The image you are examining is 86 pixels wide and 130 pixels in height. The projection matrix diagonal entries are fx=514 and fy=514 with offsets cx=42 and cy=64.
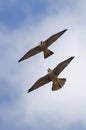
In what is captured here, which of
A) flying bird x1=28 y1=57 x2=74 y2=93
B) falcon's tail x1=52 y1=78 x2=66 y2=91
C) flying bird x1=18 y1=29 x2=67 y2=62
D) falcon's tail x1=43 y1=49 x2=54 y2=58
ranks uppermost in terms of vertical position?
flying bird x1=18 y1=29 x2=67 y2=62

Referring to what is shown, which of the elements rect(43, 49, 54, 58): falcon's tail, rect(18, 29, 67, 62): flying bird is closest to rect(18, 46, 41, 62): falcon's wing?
rect(18, 29, 67, 62): flying bird

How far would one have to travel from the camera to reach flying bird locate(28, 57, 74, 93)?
1986 inches

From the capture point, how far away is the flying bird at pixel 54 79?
5044 centimetres

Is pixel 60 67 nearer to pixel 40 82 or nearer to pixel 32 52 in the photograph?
pixel 40 82

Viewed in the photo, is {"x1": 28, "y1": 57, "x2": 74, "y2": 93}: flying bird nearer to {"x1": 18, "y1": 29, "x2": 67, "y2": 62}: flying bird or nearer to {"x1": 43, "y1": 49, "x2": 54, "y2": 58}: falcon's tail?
{"x1": 43, "y1": 49, "x2": 54, "y2": 58}: falcon's tail

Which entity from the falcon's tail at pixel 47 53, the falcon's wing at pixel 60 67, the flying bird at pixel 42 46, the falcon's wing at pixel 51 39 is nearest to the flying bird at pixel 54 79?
the falcon's wing at pixel 60 67

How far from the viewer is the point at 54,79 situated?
50.9 m

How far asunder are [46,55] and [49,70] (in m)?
2.22

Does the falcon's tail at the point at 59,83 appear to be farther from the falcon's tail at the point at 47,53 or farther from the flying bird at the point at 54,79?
the falcon's tail at the point at 47,53

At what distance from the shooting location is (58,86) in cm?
5038

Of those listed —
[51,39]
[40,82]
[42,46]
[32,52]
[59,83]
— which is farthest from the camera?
[32,52]

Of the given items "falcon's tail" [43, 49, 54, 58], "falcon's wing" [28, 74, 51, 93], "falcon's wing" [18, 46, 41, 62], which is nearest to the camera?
Result: "falcon's wing" [28, 74, 51, 93]

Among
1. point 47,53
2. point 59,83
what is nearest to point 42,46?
point 47,53

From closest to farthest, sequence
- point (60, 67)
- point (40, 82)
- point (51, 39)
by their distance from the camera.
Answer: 1. point (40, 82)
2. point (60, 67)
3. point (51, 39)
